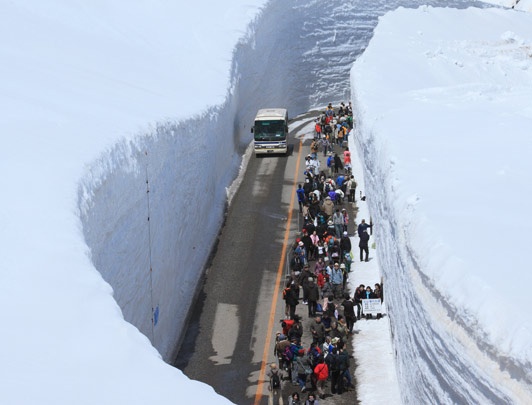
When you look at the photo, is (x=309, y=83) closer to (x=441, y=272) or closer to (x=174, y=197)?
(x=174, y=197)

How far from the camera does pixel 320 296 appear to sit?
3016 centimetres

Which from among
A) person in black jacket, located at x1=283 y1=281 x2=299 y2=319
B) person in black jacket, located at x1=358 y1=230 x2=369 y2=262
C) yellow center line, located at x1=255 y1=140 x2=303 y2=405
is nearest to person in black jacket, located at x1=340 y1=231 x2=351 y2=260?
person in black jacket, located at x1=358 y1=230 x2=369 y2=262

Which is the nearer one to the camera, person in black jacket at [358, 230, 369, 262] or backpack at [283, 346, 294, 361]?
backpack at [283, 346, 294, 361]

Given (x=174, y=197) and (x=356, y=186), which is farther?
(x=356, y=186)

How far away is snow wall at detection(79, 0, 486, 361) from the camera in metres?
21.5

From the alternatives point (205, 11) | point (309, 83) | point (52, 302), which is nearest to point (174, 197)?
point (52, 302)

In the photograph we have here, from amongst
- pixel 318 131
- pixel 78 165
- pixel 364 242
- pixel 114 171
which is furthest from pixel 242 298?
pixel 318 131

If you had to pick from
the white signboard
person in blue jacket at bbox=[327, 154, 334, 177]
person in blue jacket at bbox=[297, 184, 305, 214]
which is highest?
person in blue jacket at bbox=[327, 154, 334, 177]

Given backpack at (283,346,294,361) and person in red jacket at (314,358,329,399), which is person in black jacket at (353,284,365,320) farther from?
person in red jacket at (314,358,329,399)

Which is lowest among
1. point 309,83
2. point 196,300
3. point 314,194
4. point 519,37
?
point 196,300

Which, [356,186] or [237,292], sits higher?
[356,186]

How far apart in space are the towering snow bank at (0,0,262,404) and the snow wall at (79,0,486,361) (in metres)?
0.17

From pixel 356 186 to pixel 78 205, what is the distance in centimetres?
2375

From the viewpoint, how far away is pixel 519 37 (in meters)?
66.0
